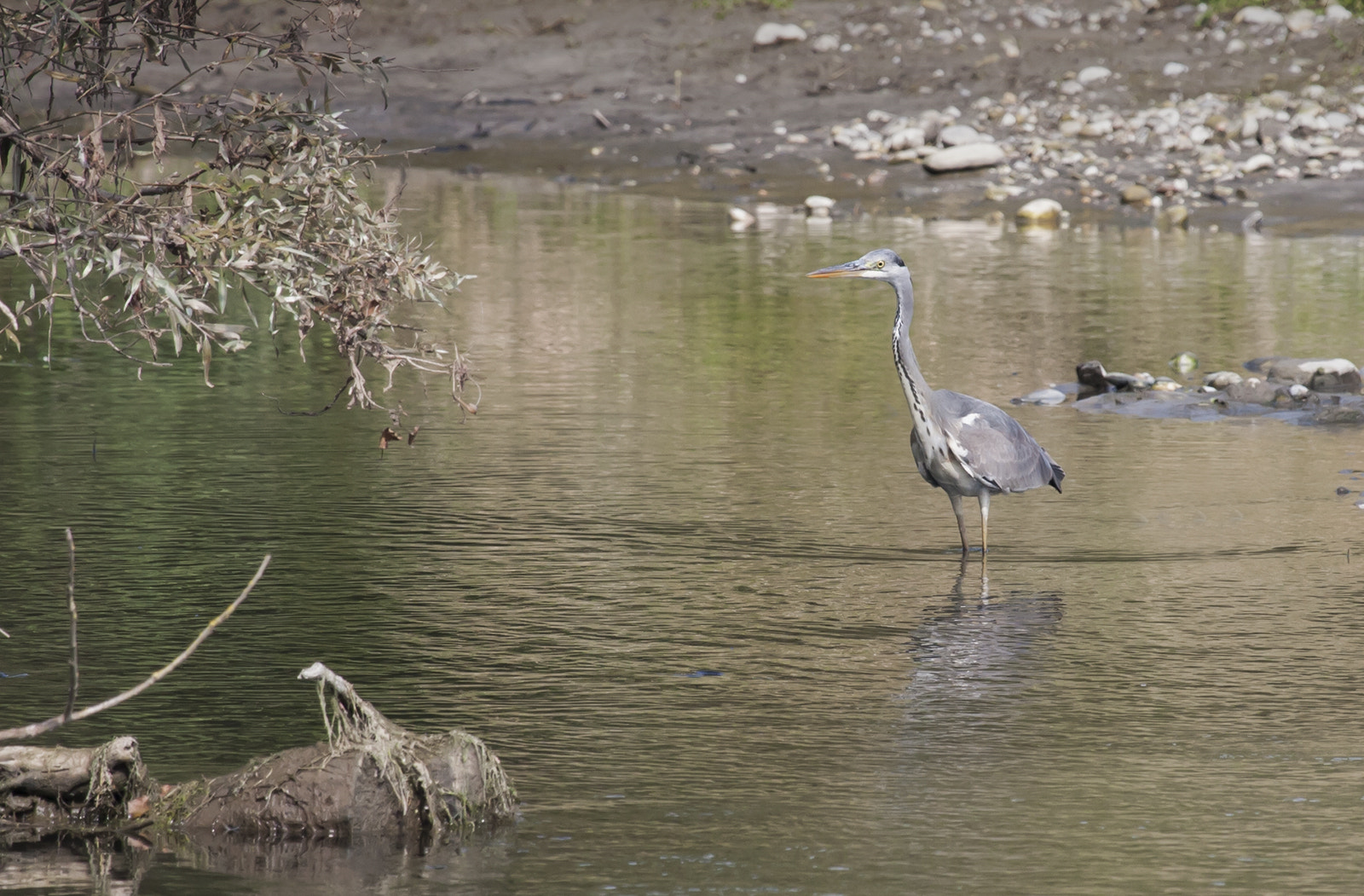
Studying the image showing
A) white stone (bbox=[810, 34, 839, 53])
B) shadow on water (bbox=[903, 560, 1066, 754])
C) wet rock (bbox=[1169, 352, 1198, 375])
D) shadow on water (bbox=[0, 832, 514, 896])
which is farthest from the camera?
white stone (bbox=[810, 34, 839, 53])

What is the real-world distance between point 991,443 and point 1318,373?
516cm

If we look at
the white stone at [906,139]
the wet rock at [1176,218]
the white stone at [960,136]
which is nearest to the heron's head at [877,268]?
the wet rock at [1176,218]

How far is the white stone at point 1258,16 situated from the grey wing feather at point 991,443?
22.5 m

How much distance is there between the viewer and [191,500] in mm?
10352

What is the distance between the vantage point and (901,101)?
30000 mm

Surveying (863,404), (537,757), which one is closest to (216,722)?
(537,757)

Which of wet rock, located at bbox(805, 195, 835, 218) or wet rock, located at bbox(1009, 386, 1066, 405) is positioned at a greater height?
wet rock, located at bbox(805, 195, 835, 218)

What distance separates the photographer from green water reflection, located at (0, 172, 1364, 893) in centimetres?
581

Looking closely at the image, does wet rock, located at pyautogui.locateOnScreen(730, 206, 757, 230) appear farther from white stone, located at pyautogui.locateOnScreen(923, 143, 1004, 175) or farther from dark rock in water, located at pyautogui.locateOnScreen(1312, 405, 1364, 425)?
A: dark rock in water, located at pyautogui.locateOnScreen(1312, 405, 1364, 425)

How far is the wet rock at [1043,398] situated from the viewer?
13789 mm

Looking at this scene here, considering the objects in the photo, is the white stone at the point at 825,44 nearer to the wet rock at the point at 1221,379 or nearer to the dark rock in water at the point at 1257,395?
the wet rock at the point at 1221,379

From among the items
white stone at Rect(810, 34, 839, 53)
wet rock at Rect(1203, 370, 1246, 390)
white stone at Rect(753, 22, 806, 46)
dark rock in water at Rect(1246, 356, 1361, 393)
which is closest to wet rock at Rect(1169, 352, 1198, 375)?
dark rock in water at Rect(1246, 356, 1361, 393)

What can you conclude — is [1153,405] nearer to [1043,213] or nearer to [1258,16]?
[1043,213]

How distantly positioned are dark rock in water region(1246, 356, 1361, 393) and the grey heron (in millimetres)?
4701
